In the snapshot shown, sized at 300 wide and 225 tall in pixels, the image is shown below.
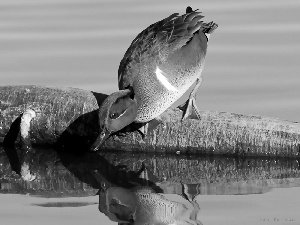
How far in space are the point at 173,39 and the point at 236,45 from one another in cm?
380

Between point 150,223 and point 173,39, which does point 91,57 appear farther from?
point 150,223

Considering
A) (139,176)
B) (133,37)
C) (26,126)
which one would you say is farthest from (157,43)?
(133,37)

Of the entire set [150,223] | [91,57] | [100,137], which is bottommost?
[150,223]

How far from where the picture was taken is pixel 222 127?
33.6 feet

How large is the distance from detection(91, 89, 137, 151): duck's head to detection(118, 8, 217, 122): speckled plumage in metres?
0.16

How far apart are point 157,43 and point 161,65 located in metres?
0.23

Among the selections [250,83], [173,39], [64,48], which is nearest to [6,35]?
[64,48]

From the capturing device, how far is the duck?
9914 millimetres

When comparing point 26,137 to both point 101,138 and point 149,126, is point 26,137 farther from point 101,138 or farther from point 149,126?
point 149,126

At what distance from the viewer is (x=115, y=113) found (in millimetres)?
9758

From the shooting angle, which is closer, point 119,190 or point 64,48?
point 119,190

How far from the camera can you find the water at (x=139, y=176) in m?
9.30

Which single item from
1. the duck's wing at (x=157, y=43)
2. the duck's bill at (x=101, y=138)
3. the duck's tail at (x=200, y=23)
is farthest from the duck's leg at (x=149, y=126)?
the duck's tail at (x=200, y=23)

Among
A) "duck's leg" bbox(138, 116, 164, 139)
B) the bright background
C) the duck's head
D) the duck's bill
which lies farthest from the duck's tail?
the duck's bill
